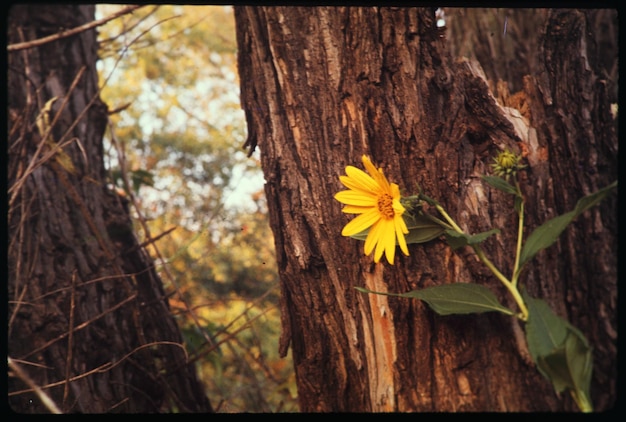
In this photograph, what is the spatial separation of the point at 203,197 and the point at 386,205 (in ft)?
2.04

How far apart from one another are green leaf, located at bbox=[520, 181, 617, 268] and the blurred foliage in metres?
0.54

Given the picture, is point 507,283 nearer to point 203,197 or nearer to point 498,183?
point 498,183

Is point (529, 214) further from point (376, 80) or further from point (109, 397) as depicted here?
point (109, 397)

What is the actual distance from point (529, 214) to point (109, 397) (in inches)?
31.4

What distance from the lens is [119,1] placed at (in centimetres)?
112

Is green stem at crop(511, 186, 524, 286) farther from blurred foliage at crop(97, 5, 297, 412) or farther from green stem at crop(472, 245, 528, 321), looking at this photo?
blurred foliage at crop(97, 5, 297, 412)

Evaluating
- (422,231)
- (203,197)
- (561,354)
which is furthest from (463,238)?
(203,197)

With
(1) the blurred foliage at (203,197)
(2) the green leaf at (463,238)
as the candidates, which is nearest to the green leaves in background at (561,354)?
(2) the green leaf at (463,238)

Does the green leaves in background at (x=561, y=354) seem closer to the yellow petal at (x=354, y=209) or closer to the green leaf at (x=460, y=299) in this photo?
the green leaf at (x=460, y=299)

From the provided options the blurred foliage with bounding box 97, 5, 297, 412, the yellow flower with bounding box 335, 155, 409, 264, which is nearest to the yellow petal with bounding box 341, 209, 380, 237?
the yellow flower with bounding box 335, 155, 409, 264

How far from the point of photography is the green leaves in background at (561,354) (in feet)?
2.36

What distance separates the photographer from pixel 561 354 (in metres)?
0.71

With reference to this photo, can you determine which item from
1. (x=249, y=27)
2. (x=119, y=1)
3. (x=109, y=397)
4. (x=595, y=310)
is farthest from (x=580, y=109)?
(x=109, y=397)

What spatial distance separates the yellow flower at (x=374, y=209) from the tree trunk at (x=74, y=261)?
45cm
